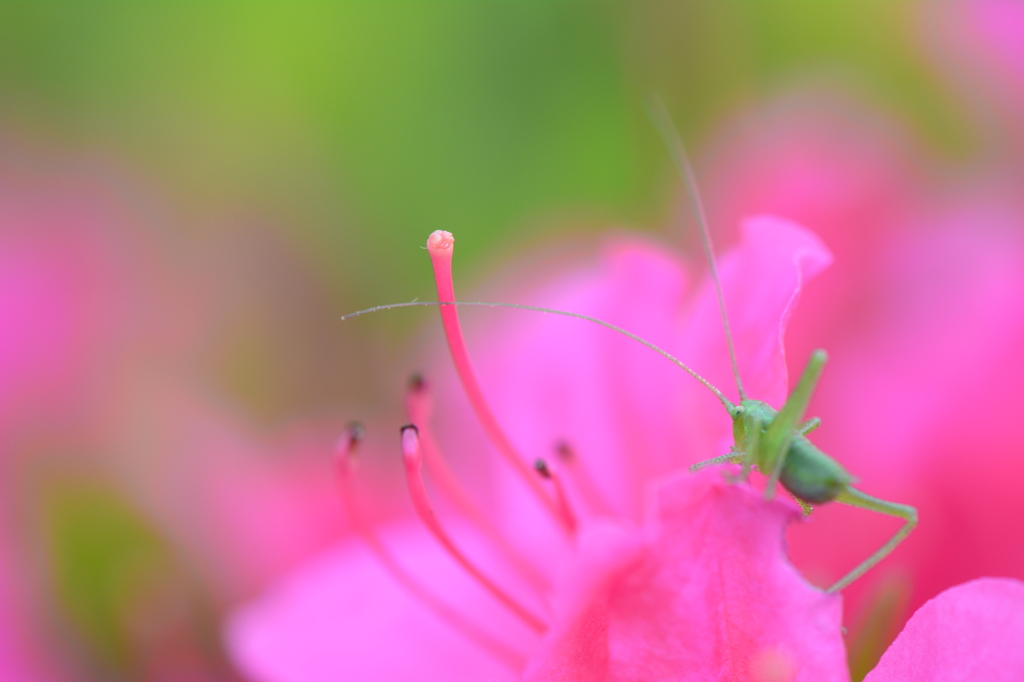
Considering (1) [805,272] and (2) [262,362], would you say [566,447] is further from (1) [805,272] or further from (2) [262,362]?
(2) [262,362]

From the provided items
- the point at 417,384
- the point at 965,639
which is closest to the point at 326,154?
the point at 417,384

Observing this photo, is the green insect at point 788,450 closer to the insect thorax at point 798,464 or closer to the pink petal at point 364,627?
the insect thorax at point 798,464

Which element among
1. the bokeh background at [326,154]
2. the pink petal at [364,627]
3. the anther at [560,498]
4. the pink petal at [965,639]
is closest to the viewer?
the pink petal at [965,639]

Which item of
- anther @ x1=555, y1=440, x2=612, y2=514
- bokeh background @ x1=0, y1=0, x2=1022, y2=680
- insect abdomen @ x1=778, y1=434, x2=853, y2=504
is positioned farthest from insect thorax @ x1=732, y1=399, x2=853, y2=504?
bokeh background @ x1=0, y1=0, x2=1022, y2=680

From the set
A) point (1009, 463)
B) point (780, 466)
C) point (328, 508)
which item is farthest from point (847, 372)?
point (328, 508)

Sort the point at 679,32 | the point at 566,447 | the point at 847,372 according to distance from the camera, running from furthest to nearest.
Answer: the point at 679,32 < the point at 847,372 < the point at 566,447

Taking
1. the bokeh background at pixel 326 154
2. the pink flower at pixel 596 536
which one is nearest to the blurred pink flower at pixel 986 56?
the bokeh background at pixel 326 154
